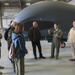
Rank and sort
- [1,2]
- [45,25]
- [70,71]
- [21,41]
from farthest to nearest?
[1,2] → [45,25] → [70,71] → [21,41]

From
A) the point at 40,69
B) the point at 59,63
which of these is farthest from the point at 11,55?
the point at 59,63

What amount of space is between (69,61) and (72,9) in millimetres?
4820

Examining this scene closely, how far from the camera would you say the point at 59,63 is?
6969 millimetres

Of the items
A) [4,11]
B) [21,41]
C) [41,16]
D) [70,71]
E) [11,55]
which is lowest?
[70,71]

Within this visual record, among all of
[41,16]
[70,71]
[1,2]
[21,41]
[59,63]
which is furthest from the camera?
[1,2]

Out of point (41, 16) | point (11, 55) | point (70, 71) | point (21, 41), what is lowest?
point (70, 71)

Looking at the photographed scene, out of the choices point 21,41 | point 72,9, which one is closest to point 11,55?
point 21,41

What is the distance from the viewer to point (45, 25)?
11344 mm

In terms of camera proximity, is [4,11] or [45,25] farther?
[4,11]

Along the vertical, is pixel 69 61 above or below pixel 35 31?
below

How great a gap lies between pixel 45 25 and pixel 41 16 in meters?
0.86

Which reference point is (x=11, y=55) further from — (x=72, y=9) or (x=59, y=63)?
(x=72, y=9)

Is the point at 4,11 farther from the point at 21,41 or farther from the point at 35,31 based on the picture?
the point at 21,41

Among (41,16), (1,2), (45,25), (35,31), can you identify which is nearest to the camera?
(35,31)
